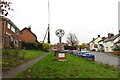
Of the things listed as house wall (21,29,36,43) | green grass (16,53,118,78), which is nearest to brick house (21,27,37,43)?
house wall (21,29,36,43)

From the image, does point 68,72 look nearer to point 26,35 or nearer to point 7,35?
point 7,35

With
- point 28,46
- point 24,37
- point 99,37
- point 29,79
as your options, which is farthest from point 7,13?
point 99,37

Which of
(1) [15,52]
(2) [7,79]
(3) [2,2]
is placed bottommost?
(2) [7,79]

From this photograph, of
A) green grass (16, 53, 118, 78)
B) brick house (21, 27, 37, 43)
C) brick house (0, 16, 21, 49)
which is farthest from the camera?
brick house (21, 27, 37, 43)

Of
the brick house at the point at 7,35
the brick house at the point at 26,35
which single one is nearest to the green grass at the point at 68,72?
the brick house at the point at 7,35

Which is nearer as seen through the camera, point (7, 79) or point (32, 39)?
point (7, 79)

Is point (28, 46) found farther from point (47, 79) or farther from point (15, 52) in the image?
point (47, 79)

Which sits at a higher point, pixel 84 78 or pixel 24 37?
pixel 24 37

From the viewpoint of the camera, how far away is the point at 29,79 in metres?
5.50

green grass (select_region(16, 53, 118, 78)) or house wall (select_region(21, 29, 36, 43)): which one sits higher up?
house wall (select_region(21, 29, 36, 43))

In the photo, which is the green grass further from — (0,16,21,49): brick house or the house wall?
the house wall

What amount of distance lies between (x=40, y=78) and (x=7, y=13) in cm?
A: 281

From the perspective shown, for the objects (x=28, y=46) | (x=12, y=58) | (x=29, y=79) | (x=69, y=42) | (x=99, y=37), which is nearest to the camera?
(x=29, y=79)

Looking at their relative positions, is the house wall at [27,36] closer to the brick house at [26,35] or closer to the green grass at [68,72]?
the brick house at [26,35]
